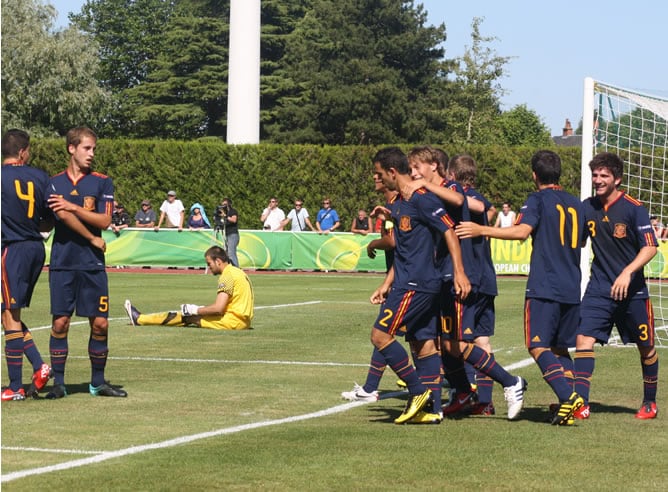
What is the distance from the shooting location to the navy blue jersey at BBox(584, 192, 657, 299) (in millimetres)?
9891

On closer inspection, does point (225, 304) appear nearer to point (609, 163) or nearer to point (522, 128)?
point (609, 163)

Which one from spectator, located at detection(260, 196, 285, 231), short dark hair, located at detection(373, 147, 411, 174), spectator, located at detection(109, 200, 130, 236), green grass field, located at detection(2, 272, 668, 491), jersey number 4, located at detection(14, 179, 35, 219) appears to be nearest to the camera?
green grass field, located at detection(2, 272, 668, 491)

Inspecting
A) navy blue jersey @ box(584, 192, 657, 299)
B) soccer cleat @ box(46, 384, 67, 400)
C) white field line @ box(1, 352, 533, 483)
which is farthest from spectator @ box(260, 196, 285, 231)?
navy blue jersey @ box(584, 192, 657, 299)

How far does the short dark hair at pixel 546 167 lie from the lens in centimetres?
962

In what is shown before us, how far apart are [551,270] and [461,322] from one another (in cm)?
78

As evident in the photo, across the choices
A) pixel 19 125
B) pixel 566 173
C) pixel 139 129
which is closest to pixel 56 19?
pixel 19 125

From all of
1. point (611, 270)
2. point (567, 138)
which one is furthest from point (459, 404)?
point (567, 138)

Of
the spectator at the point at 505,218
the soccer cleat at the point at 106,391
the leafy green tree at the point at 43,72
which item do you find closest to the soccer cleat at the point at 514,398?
the soccer cleat at the point at 106,391

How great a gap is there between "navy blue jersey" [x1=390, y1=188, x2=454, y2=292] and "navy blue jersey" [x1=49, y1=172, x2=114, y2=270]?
2.61 meters

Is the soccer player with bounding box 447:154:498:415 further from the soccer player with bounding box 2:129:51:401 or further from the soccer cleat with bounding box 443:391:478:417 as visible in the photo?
the soccer player with bounding box 2:129:51:401

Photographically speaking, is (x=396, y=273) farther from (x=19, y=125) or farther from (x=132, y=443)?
(x=19, y=125)

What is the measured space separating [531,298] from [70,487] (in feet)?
13.5

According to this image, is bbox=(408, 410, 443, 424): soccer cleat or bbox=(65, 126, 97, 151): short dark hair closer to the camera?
bbox=(408, 410, 443, 424): soccer cleat

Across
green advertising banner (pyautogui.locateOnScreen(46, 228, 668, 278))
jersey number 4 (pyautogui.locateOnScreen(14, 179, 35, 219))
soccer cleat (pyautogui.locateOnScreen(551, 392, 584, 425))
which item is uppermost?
jersey number 4 (pyautogui.locateOnScreen(14, 179, 35, 219))
